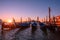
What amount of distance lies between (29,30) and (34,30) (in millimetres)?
255

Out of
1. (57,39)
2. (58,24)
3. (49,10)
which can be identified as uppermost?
(49,10)

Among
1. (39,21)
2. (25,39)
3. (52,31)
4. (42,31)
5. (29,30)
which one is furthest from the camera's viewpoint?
(29,30)

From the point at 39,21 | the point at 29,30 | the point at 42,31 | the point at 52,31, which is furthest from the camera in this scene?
the point at 29,30

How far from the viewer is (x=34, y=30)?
5500mm

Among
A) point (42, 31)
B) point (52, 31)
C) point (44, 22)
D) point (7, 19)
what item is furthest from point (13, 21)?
point (52, 31)

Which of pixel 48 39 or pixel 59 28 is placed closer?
pixel 48 39

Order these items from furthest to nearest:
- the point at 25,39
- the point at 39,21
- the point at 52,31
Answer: the point at 52,31 → the point at 39,21 → the point at 25,39

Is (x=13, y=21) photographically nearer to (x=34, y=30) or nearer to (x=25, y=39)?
(x=25, y=39)

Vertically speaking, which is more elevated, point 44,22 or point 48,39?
point 44,22

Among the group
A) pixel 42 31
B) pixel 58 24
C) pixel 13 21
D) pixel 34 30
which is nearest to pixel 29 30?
pixel 34 30

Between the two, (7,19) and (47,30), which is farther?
(47,30)

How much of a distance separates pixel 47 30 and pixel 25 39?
5.00 ft

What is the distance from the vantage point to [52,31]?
5285mm

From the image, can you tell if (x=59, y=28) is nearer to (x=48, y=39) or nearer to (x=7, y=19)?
(x=48, y=39)
